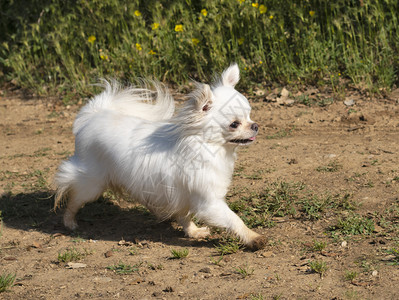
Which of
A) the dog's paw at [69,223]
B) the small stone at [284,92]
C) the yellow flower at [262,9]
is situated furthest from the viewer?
the yellow flower at [262,9]

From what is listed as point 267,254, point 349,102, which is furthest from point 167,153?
point 349,102

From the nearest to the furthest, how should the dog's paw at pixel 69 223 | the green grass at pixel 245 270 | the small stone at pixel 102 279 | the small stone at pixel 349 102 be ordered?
the green grass at pixel 245 270, the small stone at pixel 102 279, the dog's paw at pixel 69 223, the small stone at pixel 349 102

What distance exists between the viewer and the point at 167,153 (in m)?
4.30

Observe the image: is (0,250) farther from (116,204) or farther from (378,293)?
(378,293)

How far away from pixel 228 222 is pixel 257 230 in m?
0.45

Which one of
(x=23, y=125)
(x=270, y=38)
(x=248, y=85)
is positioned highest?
(x=270, y=38)

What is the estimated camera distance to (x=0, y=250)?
4.56 meters

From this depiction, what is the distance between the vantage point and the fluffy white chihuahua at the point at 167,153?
159 inches

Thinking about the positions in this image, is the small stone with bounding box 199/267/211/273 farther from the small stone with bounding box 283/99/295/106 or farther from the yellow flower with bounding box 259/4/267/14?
the yellow flower with bounding box 259/4/267/14

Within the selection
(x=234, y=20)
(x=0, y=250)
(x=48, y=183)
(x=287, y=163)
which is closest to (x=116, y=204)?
(x=48, y=183)

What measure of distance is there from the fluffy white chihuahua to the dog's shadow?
0.50 feet

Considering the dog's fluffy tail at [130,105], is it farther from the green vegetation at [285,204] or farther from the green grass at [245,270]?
the green grass at [245,270]

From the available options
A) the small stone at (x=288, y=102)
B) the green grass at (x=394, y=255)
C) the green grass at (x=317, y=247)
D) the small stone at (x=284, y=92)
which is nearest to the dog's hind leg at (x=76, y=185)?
the green grass at (x=317, y=247)

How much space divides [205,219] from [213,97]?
35.3 inches
